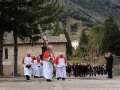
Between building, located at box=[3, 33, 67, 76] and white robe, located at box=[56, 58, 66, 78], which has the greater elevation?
building, located at box=[3, 33, 67, 76]

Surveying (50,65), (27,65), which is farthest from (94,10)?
(50,65)

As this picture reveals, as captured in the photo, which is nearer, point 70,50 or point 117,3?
point 70,50

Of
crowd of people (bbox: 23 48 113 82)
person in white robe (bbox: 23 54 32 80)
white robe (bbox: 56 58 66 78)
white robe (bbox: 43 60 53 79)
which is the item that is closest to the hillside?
crowd of people (bbox: 23 48 113 82)

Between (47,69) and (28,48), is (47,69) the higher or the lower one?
the lower one

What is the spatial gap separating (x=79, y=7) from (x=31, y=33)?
146982 millimetres

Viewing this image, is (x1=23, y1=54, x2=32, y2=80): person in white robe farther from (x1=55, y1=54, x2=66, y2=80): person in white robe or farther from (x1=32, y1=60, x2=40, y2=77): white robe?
(x1=32, y1=60, x2=40, y2=77): white robe

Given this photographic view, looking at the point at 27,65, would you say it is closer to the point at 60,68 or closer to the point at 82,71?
the point at 60,68

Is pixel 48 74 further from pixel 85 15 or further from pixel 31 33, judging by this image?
pixel 85 15

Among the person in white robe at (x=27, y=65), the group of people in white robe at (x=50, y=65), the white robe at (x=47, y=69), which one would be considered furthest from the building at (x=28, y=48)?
the white robe at (x=47, y=69)

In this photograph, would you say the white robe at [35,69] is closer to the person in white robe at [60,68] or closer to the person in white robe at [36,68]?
the person in white robe at [36,68]

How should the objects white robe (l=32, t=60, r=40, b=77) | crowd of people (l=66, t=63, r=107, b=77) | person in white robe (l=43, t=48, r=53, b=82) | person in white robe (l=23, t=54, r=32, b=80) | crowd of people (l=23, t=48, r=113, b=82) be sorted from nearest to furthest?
person in white robe (l=43, t=48, r=53, b=82)
crowd of people (l=23, t=48, r=113, b=82)
person in white robe (l=23, t=54, r=32, b=80)
white robe (l=32, t=60, r=40, b=77)
crowd of people (l=66, t=63, r=107, b=77)

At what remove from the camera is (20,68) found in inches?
2242

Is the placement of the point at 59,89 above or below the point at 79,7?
below

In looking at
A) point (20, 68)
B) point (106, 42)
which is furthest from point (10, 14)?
point (106, 42)
